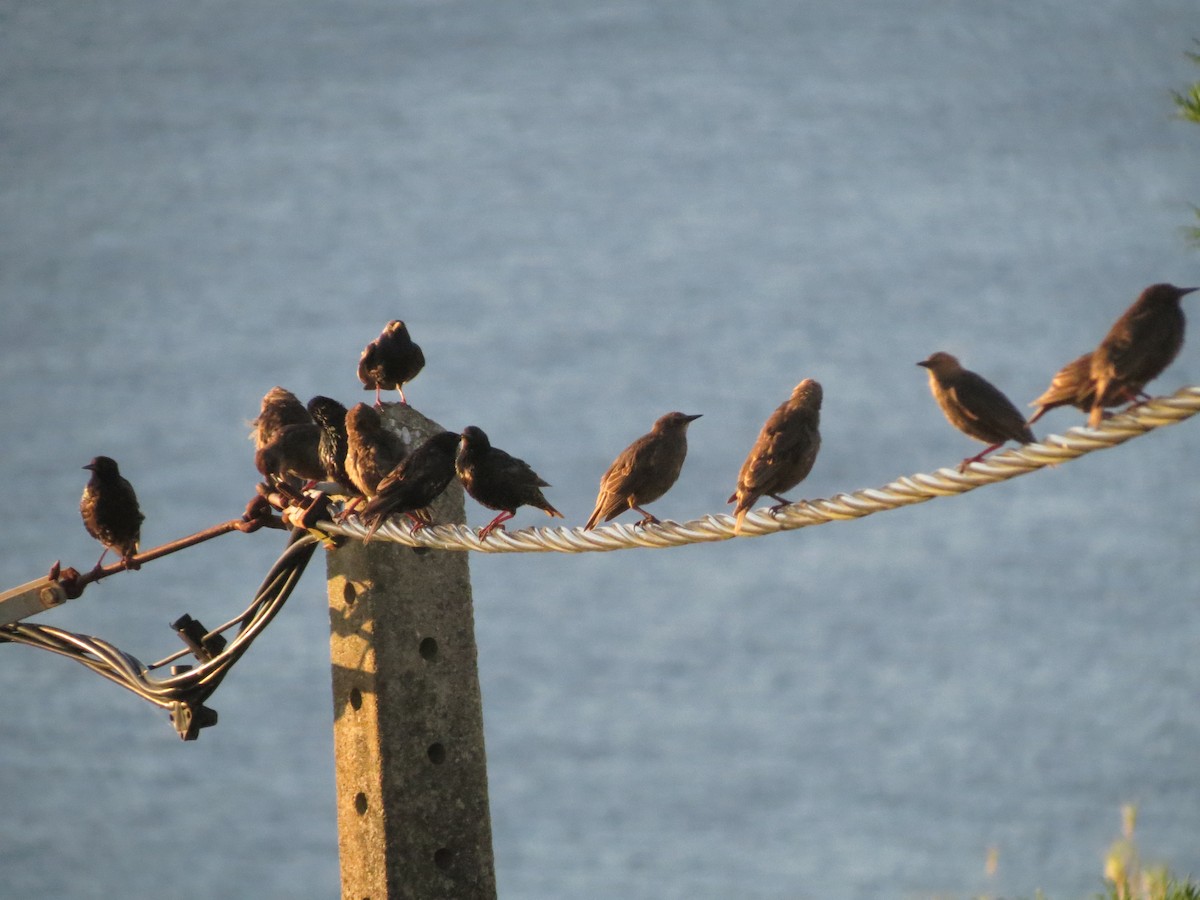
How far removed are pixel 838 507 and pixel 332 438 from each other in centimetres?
425

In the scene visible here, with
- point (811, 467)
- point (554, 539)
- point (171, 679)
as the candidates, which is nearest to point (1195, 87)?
point (811, 467)

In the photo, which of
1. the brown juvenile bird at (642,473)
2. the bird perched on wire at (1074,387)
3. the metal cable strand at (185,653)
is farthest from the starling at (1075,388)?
the metal cable strand at (185,653)

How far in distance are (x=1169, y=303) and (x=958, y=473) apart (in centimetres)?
155

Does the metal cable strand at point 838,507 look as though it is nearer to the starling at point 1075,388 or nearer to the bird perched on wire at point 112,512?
the starling at point 1075,388

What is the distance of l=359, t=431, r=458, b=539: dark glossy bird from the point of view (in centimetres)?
684

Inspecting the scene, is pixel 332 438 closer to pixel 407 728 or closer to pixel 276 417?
pixel 276 417

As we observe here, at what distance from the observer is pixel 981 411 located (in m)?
6.03

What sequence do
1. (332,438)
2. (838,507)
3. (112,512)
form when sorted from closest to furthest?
(838,507), (332,438), (112,512)

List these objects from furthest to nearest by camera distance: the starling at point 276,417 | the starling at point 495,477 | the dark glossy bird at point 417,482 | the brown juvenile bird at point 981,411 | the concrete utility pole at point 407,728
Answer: the starling at point 276,417 → the starling at point 495,477 → the dark glossy bird at point 417,482 → the concrete utility pole at point 407,728 → the brown juvenile bird at point 981,411

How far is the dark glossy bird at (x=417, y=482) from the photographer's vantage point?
6.84 metres

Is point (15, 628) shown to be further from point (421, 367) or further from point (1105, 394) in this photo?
point (1105, 394)

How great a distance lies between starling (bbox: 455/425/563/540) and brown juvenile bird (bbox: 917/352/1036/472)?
2035 millimetres

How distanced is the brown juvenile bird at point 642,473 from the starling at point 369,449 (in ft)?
3.49

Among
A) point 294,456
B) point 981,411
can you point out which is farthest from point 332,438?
point 981,411
